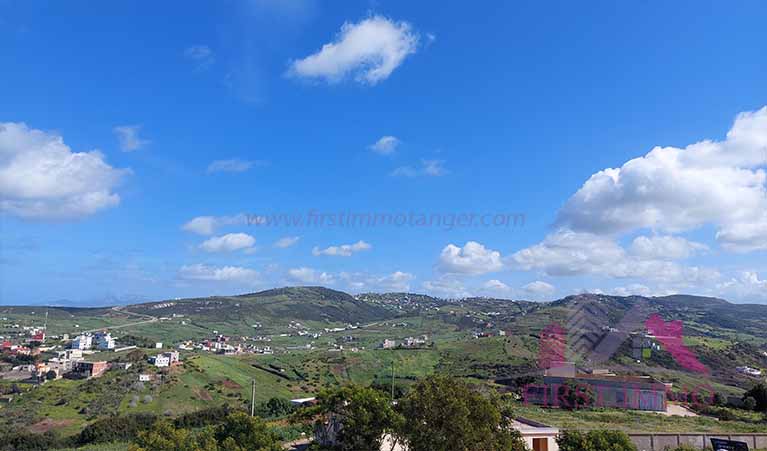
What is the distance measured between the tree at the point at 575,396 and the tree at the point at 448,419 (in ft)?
88.7

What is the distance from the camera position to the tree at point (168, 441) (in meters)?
12.4

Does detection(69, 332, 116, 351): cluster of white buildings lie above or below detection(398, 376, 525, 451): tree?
below

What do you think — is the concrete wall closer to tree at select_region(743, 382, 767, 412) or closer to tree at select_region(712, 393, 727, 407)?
tree at select_region(743, 382, 767, 412)

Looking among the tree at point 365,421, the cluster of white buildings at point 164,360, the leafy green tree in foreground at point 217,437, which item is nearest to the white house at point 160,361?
the cluster of white buildings at point 164,360

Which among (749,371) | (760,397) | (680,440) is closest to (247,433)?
(680,440)

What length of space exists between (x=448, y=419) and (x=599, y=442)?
18.7 ft

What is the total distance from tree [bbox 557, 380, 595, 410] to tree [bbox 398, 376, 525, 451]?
→ 27031 mm

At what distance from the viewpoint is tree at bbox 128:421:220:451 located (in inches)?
489

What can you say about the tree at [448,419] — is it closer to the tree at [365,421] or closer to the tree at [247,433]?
the tree at [365,421]

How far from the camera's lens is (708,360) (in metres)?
70.9

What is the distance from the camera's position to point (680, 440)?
23.4 metres

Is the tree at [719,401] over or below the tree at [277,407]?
over

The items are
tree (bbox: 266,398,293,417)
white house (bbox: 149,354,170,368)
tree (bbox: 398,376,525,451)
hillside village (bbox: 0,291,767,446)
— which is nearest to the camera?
tree (bbox: 398,376,525,451)

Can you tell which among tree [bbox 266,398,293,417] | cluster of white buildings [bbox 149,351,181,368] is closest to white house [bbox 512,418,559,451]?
tree [bbox 266,398,293,417]
